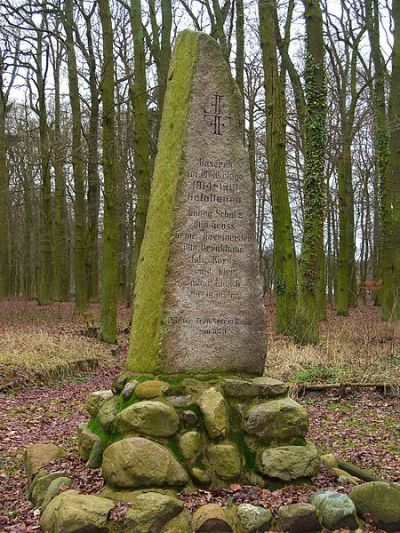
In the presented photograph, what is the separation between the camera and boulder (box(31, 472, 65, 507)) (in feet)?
15.7

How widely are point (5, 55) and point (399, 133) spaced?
13613mm

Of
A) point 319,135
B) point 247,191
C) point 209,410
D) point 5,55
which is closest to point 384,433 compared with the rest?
point 209,410

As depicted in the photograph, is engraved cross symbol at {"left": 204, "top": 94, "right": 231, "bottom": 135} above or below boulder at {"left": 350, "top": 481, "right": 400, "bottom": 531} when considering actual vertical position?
above

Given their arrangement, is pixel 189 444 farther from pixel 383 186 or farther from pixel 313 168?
pixel 383 186

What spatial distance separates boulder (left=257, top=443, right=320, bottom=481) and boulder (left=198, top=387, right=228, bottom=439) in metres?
0.42

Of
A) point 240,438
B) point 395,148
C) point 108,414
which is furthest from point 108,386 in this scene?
point 395,148

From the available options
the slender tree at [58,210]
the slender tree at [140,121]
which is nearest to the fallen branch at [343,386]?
the slender tree at [140,121]

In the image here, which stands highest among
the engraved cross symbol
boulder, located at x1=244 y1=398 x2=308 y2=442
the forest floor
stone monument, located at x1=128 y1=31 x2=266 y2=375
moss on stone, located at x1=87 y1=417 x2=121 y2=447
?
the engraved cross symbol

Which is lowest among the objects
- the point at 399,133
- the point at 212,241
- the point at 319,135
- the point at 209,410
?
the point at 209,410

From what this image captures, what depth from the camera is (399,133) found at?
661 inches

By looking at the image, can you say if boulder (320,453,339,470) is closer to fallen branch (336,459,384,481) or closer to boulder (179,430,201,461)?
fallen branch (336,459,384,481)

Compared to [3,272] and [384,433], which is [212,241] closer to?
[384,433]

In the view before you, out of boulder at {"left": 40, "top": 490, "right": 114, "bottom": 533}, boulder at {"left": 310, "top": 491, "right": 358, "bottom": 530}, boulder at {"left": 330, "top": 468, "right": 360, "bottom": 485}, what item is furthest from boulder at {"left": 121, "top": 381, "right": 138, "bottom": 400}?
boulder at {"left": 330, "top": 468, "right": 360, "bottom": 485}

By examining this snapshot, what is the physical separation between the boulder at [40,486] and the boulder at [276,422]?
5.66ft
